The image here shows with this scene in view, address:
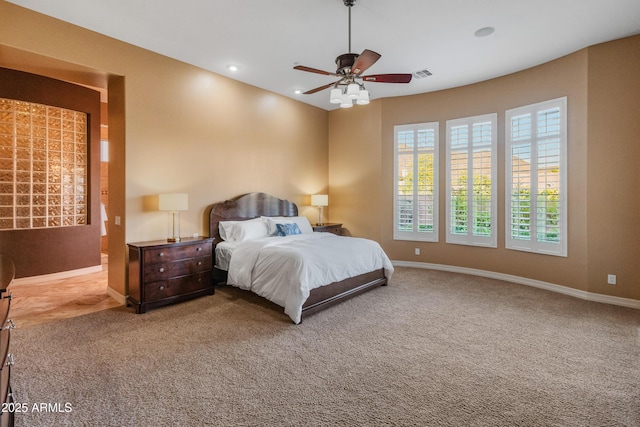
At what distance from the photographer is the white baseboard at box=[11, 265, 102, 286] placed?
508cm

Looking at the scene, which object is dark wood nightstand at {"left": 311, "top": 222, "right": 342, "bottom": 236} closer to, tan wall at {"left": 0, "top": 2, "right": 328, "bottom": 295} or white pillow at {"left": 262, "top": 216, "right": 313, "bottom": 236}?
white pillow at {"left": 262, "top": 216, "right": 313, "bottom": 236}

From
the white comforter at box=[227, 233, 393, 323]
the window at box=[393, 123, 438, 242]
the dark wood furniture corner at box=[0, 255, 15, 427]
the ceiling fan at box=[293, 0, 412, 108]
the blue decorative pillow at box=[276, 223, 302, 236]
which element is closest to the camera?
the dark wood furniture corner at box=[0, 255, 15, 427]

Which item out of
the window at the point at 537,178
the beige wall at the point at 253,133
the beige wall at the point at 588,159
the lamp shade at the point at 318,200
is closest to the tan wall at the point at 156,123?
the beige wall at the point at 253,133

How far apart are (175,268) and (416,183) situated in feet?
14.9

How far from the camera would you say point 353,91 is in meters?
3.37

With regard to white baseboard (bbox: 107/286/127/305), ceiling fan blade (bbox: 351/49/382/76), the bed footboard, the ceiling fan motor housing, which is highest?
the ceiling fan motor housing

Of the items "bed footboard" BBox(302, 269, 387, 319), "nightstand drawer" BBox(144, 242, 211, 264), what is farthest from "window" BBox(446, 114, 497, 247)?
"nightstand drawer" BBox(144, 242, 211, 264)

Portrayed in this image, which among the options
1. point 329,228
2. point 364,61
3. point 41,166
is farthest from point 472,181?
point 41,166

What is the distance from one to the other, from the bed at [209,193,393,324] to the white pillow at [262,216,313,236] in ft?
0.06

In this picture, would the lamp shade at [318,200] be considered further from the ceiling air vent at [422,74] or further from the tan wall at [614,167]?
the tan wall at [614,167]

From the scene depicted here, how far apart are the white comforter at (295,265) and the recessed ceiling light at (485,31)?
306 centimetres

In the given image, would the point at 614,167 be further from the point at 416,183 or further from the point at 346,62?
the point at 346,62

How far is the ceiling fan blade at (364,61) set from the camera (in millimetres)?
2950

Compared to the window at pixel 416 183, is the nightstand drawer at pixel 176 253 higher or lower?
lower
